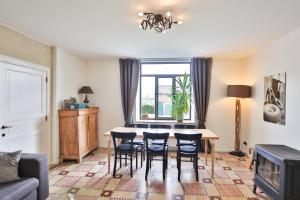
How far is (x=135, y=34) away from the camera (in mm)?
3482

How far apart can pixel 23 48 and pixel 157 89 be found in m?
3.25

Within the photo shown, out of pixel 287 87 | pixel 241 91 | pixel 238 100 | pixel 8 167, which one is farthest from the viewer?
pixel 238 100

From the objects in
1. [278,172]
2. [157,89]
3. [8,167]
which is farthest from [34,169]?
[157,89]

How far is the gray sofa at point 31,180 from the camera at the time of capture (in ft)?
7.36

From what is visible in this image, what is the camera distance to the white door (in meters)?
3.16

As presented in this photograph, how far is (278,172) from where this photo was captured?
8.46ft

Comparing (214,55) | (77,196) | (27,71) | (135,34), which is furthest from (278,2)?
(27,71)

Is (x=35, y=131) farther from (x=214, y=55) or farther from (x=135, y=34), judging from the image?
(x=214, y=55)

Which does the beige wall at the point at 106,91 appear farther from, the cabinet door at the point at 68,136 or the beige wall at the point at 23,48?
the beige wall at the point at 23,48

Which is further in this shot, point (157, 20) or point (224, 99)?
point (224, 99)

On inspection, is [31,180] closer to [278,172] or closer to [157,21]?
[157,21]

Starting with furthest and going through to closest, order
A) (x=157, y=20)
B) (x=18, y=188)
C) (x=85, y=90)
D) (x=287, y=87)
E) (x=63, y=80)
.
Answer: (x=85, y=90), (x=63, y=80), (x=287, y=87), (x=157, y=20), (x=18, y=188)

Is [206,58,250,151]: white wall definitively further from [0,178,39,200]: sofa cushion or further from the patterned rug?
[0,178,39,200]: sofa cushion

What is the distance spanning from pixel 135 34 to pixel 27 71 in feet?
6.52
